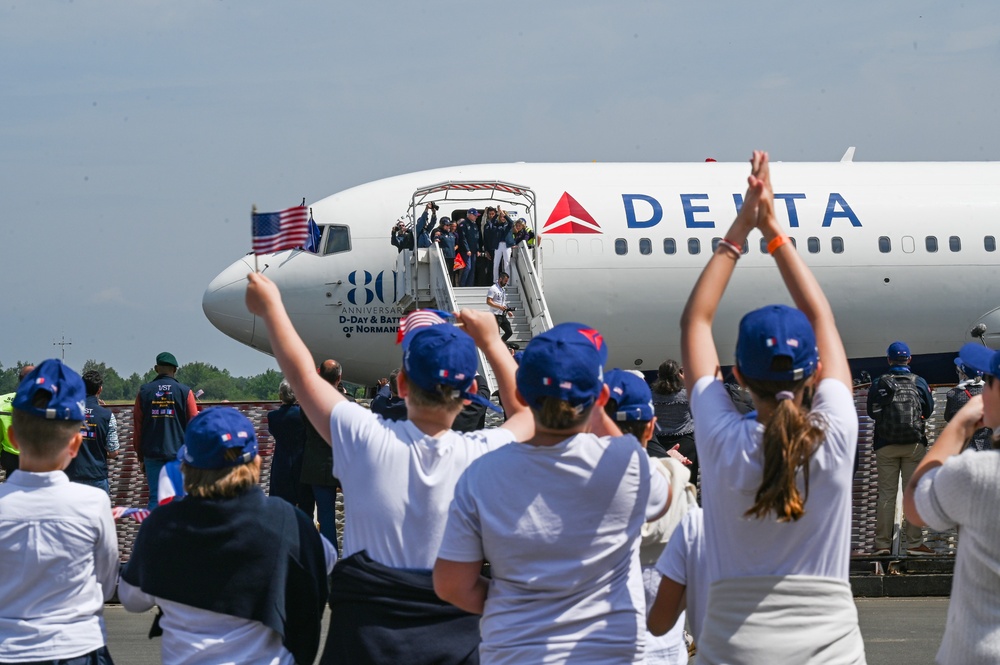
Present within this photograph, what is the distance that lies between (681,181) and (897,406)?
1092cm

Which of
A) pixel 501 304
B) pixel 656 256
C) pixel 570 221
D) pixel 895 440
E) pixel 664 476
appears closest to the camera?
pixel 664 476

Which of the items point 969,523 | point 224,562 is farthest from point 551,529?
point 969,523

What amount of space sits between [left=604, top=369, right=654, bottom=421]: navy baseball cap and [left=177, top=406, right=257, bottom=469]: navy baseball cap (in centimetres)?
130

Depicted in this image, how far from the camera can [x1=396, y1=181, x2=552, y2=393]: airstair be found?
66.0 feet

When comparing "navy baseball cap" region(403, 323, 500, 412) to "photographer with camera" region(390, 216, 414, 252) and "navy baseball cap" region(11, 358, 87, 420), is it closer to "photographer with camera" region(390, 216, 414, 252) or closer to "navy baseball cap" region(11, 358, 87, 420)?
"navy baseball cap" region(11, 358, 87, 420)

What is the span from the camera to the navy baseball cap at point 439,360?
13.0ft

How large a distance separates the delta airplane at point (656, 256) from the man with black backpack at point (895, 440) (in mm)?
9419

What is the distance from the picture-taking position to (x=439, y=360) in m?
3.95

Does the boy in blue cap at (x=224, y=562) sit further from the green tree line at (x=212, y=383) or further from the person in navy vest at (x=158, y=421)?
the green tree line at (x=212, y=383)

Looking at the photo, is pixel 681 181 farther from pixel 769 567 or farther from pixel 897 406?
pixel 769 567

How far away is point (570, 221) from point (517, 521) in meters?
18.1

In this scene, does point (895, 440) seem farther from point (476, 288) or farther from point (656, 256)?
point (656, 256)

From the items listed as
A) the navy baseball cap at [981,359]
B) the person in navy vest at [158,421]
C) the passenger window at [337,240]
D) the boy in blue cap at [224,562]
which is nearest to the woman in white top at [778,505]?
the navy baseball cap at [981,359]

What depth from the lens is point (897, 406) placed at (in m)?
12.2
